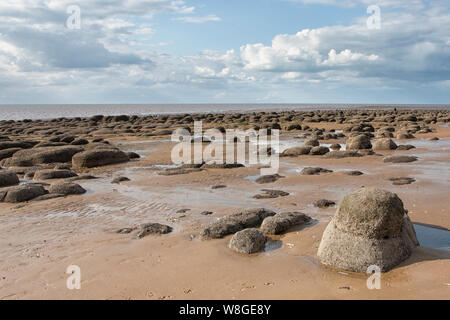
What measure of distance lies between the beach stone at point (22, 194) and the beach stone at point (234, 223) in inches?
252

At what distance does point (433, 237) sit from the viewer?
7.30m

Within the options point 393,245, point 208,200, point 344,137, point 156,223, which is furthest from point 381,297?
point 344,137

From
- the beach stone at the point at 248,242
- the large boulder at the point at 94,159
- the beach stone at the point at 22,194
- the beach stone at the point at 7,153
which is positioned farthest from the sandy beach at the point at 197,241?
the beach stone at the point at 7,153

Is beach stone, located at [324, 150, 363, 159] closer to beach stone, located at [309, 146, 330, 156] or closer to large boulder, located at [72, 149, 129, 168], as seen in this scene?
beach stone, located at [309, 146, 330, 156]

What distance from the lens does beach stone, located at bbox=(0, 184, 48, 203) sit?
11437 millimetres

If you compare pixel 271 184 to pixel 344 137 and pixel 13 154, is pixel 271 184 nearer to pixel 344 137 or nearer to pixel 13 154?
pixel 13 154

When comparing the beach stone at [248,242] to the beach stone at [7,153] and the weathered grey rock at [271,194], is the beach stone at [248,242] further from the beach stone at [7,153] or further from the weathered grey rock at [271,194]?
the beach stone at [7,153]

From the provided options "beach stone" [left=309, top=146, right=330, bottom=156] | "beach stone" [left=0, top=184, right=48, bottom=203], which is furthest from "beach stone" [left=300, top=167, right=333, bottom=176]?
"beach stone" [left=0, top=184, right=48, bottom=203]

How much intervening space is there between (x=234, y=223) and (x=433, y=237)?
372 centimetres

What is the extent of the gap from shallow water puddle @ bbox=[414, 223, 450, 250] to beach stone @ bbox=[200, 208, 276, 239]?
9.73 ft

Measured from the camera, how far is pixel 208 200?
1109 centimetres

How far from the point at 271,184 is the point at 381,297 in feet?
26.1

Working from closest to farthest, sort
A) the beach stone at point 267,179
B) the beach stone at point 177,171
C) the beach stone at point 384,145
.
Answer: the beach stone at point 267,179 → the beach stone at point 177,171 → the beach stone at point 384,145

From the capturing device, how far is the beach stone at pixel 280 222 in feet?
25.8
